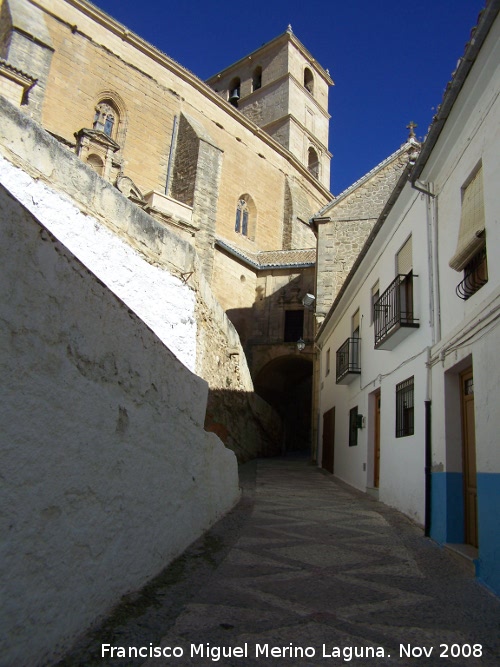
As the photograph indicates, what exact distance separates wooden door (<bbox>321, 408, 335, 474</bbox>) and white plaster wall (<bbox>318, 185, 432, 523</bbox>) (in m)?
0.92

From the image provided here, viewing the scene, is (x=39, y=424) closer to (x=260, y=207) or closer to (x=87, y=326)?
(x=87, y=326)

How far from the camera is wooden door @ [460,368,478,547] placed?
444 cm

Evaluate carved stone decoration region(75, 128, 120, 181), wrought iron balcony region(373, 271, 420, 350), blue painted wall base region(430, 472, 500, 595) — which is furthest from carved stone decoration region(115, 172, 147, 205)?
blue painted wall base region(430, 472, 500, 595)

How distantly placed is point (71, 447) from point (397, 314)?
486 cm

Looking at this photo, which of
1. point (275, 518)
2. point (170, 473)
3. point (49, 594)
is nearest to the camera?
point (49, 594)

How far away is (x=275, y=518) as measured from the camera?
5.38m

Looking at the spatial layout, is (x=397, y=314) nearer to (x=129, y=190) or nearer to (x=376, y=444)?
(x=376, y=444)

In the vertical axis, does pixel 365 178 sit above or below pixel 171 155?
below

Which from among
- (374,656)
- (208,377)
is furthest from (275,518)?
(208,377)

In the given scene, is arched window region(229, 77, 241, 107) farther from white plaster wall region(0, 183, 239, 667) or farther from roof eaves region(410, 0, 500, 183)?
white plaster wall region(0, 183, 239, 667)

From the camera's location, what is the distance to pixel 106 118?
20453mm

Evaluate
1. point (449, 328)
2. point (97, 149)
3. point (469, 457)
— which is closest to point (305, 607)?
point (469, 457)

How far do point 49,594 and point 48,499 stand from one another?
38cm

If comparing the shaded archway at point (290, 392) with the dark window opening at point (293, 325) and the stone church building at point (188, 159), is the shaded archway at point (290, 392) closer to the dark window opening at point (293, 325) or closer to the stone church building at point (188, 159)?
the stone church building at point (188, 159)
